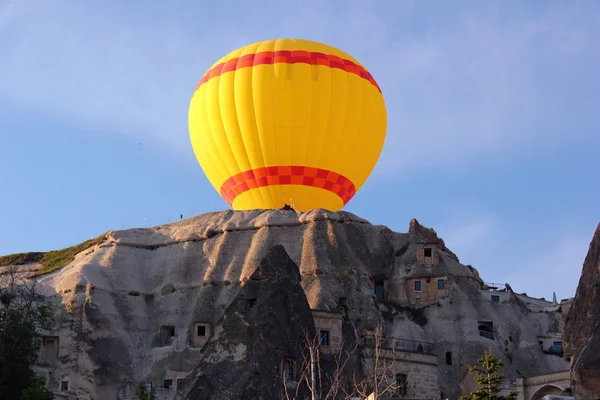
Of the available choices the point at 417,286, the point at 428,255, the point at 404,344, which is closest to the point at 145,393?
the point at 404,344

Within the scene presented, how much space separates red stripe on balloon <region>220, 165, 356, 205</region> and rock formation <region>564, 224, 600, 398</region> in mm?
25113

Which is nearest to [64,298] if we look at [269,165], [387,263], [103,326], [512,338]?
[103,326]

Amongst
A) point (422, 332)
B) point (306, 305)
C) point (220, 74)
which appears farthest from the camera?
point (220, 74)

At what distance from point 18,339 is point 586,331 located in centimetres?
2649

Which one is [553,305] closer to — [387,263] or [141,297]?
[387,263]

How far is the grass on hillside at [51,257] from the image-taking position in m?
72.8

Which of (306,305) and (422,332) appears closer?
(306,305)

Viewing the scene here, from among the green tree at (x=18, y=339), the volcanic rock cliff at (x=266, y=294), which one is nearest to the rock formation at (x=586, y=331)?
the volcanic rock cliff at (x=266, y=294)

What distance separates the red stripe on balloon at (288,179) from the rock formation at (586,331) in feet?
82.4

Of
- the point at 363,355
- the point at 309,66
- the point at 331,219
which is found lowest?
the point at 363,355

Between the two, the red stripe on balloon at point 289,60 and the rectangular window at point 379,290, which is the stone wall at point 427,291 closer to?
the rectangular window at point 379,290

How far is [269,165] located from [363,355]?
44.6ft

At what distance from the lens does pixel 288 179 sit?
2702 inches

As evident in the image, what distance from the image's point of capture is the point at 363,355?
59.6m
